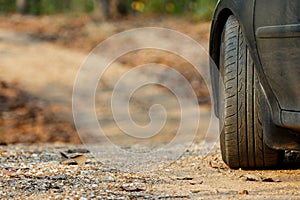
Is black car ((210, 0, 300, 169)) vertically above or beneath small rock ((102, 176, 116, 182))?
above

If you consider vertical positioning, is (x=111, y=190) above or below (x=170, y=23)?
above

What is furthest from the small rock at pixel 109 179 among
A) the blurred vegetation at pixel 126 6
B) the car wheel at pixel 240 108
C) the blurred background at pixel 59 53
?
the blurred vegetation at pixel 126 6

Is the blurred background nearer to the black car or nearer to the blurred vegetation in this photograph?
the blurred vegetation

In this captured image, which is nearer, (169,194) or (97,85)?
(169,194)

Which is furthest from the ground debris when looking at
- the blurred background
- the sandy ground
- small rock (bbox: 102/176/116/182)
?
the blurred background

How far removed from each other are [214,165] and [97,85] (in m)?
9.62

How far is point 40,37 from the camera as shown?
19.8 m

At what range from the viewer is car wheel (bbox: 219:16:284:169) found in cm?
386

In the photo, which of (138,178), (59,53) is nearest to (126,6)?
(59,53)

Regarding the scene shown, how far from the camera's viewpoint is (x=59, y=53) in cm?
1733

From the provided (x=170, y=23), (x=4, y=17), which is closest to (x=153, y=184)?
(x=170, y=23)

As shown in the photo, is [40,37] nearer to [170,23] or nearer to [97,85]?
[170,23]

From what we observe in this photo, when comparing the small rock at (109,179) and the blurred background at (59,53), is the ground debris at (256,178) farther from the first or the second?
the blurred background at (59,53)

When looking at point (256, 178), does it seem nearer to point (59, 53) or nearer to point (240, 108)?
point (240, 108)
